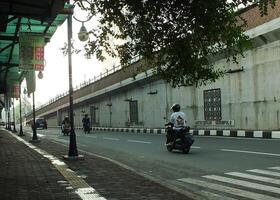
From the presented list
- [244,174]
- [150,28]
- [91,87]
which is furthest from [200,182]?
[91,87]

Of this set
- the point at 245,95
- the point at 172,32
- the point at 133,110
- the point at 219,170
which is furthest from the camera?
the point at 133,110

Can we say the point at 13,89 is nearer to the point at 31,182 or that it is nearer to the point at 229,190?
the point at 31,182

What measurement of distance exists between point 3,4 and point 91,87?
138 ft

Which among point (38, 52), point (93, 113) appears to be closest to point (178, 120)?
point (38, 52)

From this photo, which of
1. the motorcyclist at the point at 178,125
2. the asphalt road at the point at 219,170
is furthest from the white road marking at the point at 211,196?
the motorcyclist at the point at 178,125

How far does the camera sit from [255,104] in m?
24.2

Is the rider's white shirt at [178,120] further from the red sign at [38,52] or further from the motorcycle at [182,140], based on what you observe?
the red sign at [38,52]

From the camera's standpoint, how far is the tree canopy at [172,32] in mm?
5840

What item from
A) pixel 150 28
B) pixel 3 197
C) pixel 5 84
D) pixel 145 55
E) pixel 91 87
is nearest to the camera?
pixel 150 28

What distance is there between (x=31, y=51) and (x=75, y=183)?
1058 cm

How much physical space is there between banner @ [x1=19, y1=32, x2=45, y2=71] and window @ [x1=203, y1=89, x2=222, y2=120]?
38.2 feet

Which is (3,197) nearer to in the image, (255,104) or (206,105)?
(255,104)

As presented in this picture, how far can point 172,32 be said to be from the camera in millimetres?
6398

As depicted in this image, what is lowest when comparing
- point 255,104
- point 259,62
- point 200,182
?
point 200,182
